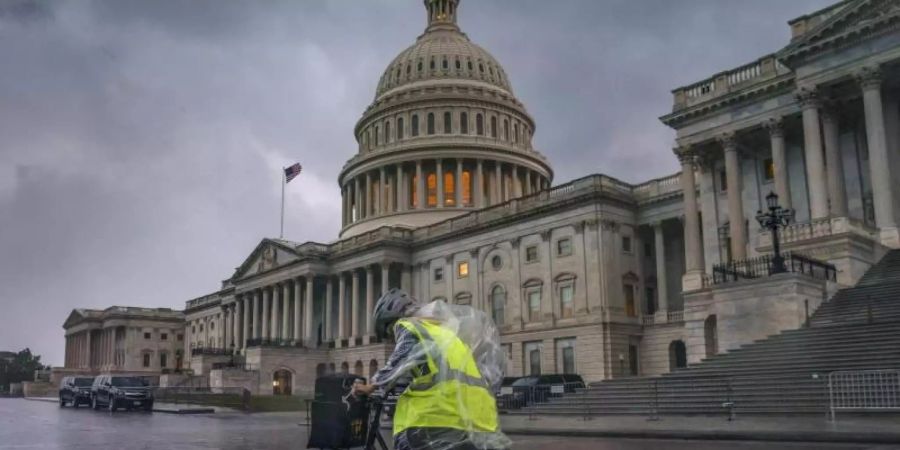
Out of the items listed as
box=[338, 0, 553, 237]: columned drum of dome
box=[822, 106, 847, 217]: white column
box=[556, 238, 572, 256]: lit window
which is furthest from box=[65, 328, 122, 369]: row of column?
box=[822, 106, 847, 217]: white column

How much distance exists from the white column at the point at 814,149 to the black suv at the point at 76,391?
131 feet

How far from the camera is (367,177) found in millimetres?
101250

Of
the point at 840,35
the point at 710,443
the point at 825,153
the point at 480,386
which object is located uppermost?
the point at 840,35

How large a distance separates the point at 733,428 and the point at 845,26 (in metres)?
26.1

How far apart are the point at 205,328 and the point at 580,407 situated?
102871 millimetres

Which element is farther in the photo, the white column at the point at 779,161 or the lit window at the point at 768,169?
the lit window at the point at 768,169

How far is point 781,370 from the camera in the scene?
26.8 metres

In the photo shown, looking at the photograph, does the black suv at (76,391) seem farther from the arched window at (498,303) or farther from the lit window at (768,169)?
the lit window at (768,169)

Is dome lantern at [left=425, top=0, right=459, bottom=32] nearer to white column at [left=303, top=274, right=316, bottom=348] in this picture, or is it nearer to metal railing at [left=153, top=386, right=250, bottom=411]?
white column at [left=303, top=274, right=316, bottom=348]

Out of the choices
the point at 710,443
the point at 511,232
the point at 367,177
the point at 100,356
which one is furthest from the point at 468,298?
the point at 100,356

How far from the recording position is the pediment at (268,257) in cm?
8888

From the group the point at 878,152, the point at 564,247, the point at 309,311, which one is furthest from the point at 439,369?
the point at 309,311

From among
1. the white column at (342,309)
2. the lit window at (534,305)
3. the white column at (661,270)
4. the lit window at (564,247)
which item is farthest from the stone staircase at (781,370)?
the white column at (342,309)

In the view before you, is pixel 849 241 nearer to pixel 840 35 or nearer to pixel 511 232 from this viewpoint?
pixel 840 35
